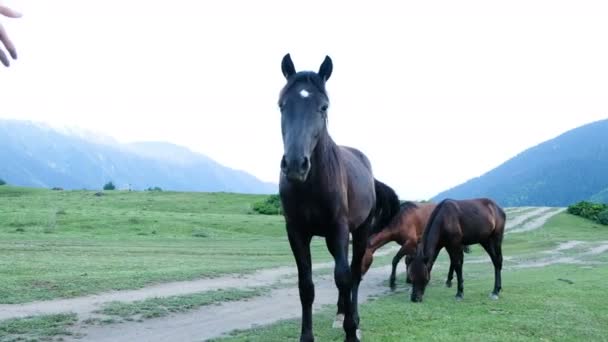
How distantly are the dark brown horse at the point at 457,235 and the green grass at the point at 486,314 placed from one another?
550 millimetres

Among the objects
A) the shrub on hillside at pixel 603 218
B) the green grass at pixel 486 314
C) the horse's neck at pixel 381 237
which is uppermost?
the horse's neck at pixel 381 237

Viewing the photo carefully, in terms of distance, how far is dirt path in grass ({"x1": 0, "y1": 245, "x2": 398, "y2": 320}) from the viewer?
956 centimetres

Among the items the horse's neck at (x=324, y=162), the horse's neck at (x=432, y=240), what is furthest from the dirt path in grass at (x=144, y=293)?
the horse's neck at (x=324, y=162)

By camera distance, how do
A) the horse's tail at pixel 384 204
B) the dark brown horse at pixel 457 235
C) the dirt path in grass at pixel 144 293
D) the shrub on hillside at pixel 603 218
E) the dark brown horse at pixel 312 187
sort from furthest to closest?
the shrub on hillside at pixel 603 218 → the dark brown horse at pixel 457 235 → the horse's tail at pixel 384 204 → the dirt path in grass at pixel 144 293 → the dark brown horse at pixel 312 187

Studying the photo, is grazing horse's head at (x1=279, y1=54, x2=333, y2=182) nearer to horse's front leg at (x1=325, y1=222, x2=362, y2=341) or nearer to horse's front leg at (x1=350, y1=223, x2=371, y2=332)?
horse's front leg at (x1=325, y1=222, x2=362, y2=341)

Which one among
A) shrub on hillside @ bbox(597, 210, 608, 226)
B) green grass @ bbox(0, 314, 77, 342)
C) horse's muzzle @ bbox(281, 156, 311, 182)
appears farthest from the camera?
shrub on hillside @ bbox(597, 210, 608, 226)

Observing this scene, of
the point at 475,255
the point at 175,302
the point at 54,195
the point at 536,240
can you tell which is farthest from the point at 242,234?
the point at 54,195

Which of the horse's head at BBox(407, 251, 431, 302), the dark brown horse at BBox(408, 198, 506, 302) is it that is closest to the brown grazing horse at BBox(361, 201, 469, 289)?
the dark brown horse at BBox(408, 198, 506, 302)

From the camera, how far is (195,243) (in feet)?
93.9

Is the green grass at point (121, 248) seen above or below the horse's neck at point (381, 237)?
below

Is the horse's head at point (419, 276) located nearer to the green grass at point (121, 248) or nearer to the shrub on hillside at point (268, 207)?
the green grass at point (121, 248)

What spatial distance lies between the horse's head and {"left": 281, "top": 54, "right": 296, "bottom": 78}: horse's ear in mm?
7224

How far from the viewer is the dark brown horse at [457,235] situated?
1277cm

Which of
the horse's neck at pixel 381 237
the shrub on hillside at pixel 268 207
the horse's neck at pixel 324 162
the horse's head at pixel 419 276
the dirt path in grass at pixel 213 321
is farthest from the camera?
the shrub on hillside at pixel 268 207
